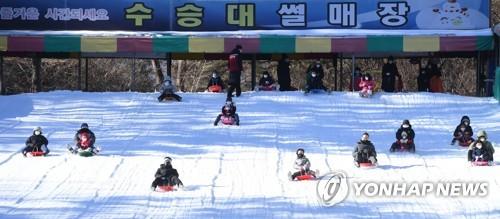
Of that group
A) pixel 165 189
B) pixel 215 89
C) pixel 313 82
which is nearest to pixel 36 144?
pixel 165 189

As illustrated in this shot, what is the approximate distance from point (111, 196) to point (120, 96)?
1266 centimetres

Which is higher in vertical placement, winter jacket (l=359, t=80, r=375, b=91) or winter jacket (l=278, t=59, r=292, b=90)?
winter jacket (l=278, t=59, r=292, b=90)

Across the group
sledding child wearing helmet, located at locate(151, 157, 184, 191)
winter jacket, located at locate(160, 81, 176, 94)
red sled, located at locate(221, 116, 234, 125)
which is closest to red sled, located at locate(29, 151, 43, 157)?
sledding child wearing helmet, located at locate(151, 157, 184, 191)

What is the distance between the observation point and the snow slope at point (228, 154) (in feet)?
43.4

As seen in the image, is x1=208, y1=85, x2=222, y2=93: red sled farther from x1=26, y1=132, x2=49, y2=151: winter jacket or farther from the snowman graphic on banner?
x1=26, y1=132, x2=49, y2=151: winter jacket

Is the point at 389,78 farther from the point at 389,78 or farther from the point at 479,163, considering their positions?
the point at 479,163

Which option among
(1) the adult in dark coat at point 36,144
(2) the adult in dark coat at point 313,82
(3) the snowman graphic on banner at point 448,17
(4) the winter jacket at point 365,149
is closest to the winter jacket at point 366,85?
(2) the adult in dark coat at point 313,82

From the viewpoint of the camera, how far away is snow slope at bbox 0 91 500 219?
43.4ft

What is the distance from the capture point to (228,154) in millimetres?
18562

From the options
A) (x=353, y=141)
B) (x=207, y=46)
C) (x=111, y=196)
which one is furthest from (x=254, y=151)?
(x=207, y=46)

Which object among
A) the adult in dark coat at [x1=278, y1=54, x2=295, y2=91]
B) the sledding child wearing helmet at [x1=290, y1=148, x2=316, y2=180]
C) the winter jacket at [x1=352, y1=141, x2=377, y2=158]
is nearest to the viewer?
the sledding child wearing helmet at [x1=290, y1=148, x2=316, y2=180]

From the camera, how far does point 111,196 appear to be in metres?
14.2

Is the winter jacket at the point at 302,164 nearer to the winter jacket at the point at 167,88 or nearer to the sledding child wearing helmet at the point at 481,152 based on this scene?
the sledding child wearing helmet at the point at 481,152

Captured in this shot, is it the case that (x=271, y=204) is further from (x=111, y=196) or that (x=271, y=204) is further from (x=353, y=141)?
(x=353, y=141)
